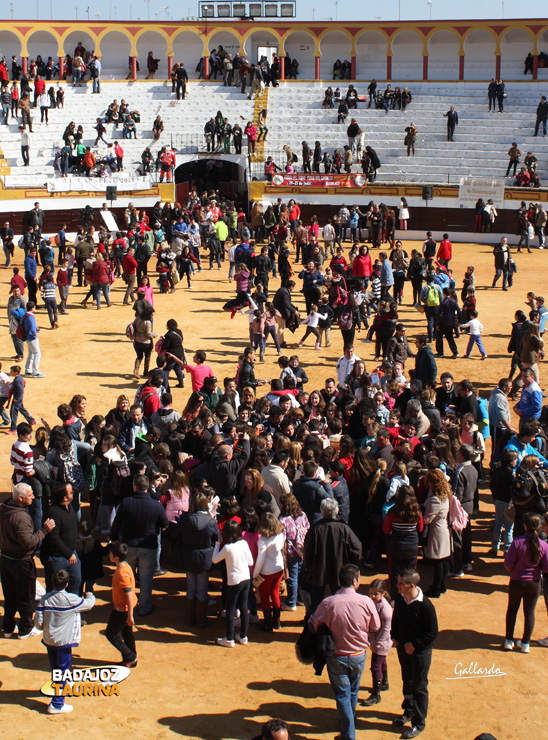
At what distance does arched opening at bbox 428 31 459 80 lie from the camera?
157 ft

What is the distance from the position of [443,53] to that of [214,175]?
51.2ft

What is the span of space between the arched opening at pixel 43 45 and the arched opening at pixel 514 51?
2344 centimetres

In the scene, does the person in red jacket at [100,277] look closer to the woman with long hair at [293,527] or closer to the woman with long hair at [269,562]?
the woman with long hair at [293,527]

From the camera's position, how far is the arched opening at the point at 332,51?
48.9 metres

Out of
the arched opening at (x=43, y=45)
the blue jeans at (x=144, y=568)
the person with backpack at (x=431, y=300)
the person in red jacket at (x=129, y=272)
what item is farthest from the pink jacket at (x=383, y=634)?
the arched opening at (x=43, y=45)

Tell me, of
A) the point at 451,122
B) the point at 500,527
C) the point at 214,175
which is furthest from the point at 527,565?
the point at 214,175

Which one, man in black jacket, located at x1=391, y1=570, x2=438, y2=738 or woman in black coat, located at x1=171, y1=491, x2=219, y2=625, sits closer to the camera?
man in black jacket, located at x1=391, y1=570, x2=438, y2=738

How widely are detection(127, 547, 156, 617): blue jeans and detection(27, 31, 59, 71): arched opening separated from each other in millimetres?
44399

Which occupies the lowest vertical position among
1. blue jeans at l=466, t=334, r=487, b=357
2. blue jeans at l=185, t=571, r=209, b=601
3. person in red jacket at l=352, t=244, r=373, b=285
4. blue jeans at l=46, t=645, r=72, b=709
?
blue jeans at l=46, t=645, r=72, b=709

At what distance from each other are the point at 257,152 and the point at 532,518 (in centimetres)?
3175

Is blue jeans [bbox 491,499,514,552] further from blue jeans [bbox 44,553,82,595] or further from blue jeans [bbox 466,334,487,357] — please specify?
blue jeans [bbox 466,334,487,357]

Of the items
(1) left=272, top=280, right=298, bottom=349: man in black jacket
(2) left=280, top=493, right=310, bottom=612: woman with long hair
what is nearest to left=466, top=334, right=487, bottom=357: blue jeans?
(1) left=272, top=280, right=298, bottom=349: man in black jacket

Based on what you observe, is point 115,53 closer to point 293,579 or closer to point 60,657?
point 293,579

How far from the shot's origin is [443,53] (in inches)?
1900
